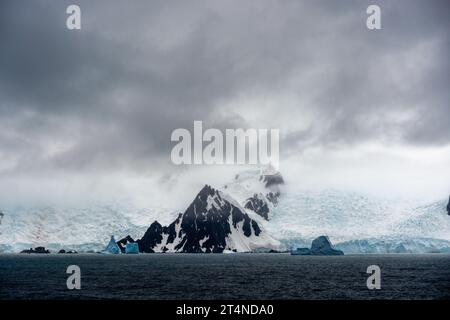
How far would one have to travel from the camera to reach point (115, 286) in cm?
9788

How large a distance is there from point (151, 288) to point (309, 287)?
32796 mm

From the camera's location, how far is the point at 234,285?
10150 cm
